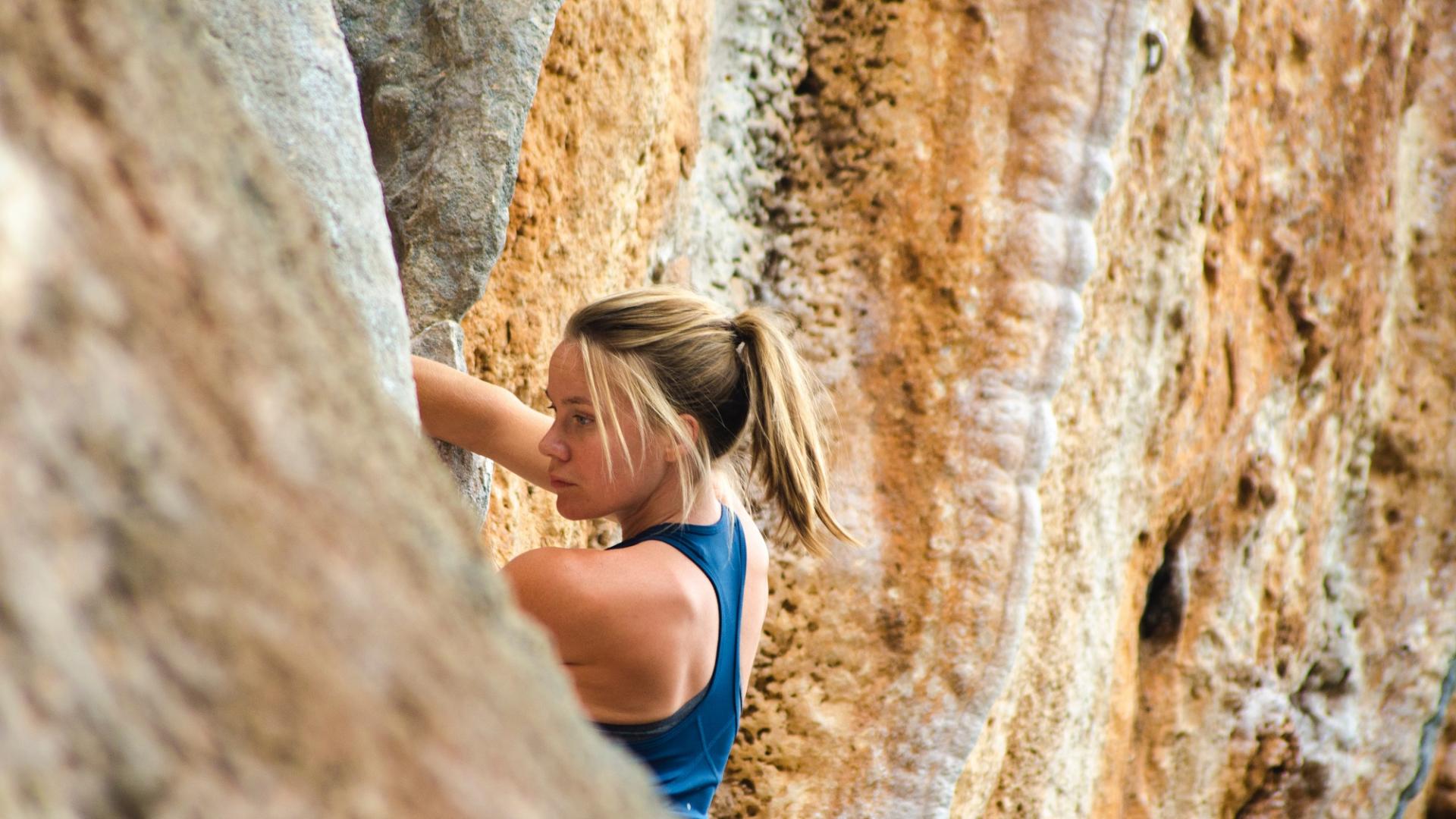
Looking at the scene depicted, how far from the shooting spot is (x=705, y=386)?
1.31 metres

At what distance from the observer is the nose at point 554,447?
4.14ft

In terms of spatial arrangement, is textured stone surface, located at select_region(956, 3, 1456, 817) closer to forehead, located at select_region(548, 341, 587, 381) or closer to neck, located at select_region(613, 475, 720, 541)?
neck, located at select_region(613, 475, 720, 541)

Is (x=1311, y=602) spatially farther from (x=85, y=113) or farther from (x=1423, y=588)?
(x=85, y=113)

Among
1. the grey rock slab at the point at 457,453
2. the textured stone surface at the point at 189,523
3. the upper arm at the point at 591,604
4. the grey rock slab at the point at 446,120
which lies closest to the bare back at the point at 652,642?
the upper arm at the point at 591,604

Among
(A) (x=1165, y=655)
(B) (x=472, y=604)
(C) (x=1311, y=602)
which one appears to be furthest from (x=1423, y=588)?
(B) (x=472, y=604)

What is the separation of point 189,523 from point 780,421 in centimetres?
94

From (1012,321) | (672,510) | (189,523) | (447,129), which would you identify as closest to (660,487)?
(672,510)

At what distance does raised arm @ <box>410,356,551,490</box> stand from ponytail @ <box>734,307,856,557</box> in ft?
0.78

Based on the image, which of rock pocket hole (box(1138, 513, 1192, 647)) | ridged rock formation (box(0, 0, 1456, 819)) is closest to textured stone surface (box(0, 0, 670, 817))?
ridged rock formation (box(0, 0, 1456, 819))

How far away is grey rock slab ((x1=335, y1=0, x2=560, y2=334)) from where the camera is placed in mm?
1355

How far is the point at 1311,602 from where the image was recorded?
338cm

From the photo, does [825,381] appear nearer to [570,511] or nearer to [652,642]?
[570,511]

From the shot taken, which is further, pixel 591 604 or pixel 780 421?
pixel 780 421

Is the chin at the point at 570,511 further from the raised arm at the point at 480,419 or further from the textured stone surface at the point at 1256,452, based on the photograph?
the textured stone surface at the point at 1256,452
